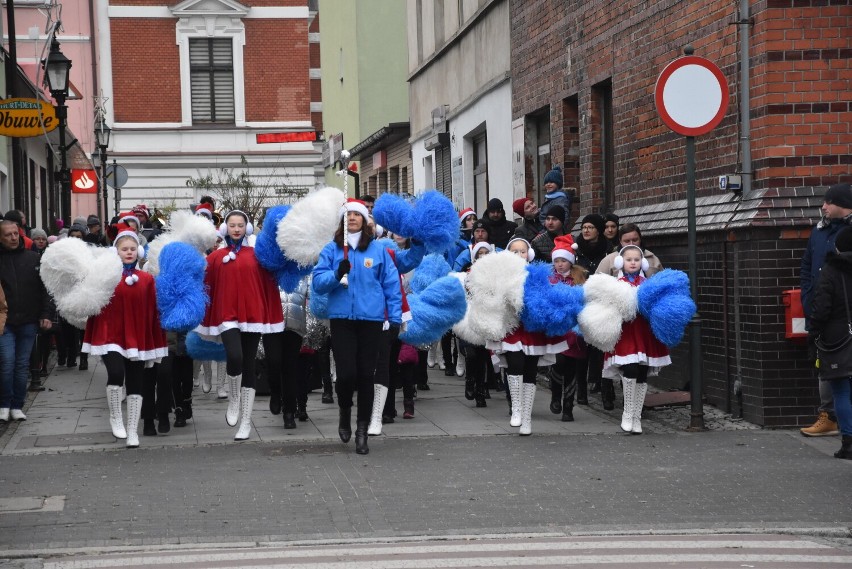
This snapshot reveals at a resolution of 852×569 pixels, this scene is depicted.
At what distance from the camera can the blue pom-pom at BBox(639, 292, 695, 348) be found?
36.9 ft

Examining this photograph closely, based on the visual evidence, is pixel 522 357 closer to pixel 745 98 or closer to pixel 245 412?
pixel 245 412

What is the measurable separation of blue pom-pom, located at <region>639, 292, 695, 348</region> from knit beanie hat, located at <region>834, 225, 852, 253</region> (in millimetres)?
1698

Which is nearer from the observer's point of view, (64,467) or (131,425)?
(64,467)

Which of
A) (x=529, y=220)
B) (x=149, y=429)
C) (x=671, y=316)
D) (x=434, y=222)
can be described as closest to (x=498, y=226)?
(x=529, y=220)

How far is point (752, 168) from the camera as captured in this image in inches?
465

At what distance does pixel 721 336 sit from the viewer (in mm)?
12328

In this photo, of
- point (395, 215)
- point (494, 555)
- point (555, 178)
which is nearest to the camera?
point (494, 555)

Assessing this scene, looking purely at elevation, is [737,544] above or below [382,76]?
below

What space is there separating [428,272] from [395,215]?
2.13 meters

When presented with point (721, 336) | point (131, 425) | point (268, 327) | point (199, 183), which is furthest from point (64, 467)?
point (199, 183)

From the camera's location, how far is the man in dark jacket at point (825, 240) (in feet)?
33.4

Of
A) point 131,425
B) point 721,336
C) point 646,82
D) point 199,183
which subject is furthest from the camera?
point 199,183

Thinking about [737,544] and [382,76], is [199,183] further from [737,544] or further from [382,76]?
[737,544]

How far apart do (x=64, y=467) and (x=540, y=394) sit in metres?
6.07
